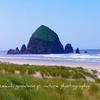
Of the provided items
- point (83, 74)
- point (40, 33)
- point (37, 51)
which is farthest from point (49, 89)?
point (40, 33)

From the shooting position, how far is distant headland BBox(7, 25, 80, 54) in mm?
120713

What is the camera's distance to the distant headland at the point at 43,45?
396ft

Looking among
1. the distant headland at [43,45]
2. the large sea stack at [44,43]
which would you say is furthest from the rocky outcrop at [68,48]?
the large sea stack at [44,43]

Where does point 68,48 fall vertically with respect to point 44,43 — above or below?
below

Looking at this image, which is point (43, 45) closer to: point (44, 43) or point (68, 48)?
point (44, 43)

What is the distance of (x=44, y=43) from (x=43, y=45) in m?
0.79

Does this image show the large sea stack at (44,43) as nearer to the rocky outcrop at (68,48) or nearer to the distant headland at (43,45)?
the distant headland at (43,45)

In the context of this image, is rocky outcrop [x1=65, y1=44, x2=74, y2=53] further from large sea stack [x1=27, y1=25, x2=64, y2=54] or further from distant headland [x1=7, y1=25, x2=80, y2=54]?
large sea stack [x1=27, y1=25, x2=64, y2=54]

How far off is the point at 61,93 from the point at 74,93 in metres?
0.43

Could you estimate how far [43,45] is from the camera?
405 feet

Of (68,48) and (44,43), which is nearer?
(44,43)

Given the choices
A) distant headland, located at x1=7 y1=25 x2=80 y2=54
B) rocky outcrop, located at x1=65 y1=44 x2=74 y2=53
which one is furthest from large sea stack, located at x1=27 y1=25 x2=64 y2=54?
rocky outcrop, located at x1=65 y1=44 x2=74 y2=53

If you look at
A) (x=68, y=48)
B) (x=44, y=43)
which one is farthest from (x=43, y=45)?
(x=68, y=48)

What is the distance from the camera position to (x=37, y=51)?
119375 mm
